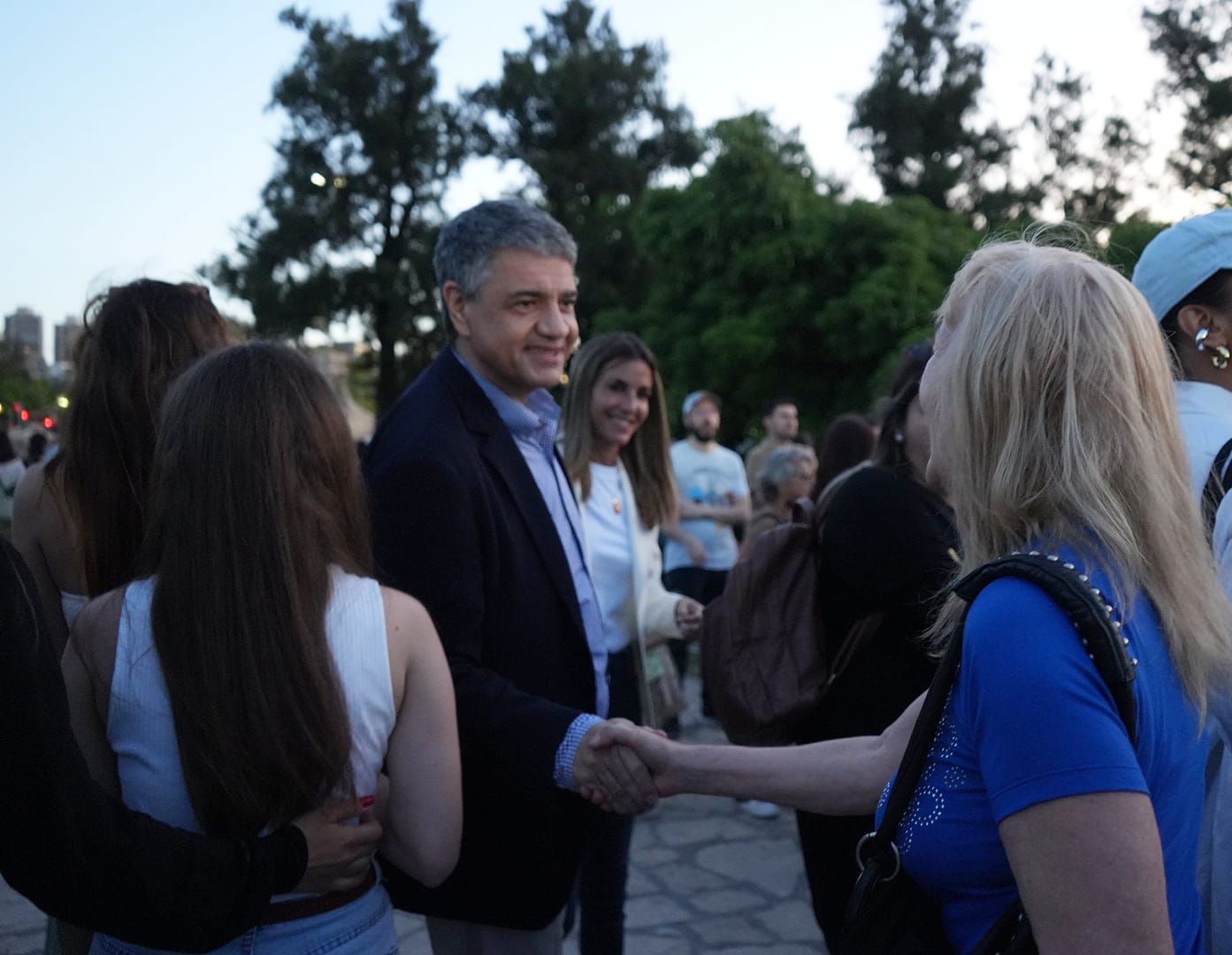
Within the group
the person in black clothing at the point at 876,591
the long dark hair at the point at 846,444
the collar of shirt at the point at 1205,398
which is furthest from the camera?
the long dark hair at the point at 846,444

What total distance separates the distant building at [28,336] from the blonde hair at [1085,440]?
79.5 meters

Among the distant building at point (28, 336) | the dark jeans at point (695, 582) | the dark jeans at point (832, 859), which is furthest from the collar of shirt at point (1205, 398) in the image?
the distant building at point (28, 336)

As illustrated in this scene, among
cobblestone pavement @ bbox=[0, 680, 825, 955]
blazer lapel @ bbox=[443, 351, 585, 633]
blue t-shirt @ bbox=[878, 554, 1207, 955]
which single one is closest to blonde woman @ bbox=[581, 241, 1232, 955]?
blue t-shirt @ bbox=[878, 554, 1207, 955]

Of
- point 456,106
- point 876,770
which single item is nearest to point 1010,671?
point 876,770

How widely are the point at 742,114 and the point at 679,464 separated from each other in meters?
13.8

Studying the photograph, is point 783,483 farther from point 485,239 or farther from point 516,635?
point 516,635

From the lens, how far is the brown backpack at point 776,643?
287 centimetres

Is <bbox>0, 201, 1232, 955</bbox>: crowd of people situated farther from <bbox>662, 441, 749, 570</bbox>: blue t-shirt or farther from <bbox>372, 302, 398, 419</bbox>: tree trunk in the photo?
<bbox>372, 302, 398, 419</bbox>: tree trunk

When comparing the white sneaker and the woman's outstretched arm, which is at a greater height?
the woman's outstretched arm

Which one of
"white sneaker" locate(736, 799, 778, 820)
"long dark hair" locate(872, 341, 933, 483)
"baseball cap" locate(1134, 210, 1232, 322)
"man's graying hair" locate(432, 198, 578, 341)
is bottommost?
"white sneaker" locate(736, 799, 778, 820)

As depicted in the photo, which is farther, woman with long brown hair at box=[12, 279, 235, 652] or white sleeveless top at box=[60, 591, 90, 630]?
white sleeveless top at box=[60, 591, 90, 630]

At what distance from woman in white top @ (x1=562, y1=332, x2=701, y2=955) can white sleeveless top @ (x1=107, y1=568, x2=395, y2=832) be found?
167 cm

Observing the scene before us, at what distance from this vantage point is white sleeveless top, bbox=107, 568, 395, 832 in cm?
179

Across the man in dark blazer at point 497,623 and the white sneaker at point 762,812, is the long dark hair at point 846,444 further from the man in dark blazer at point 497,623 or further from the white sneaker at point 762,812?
the man in dark blazer at point 497,623
